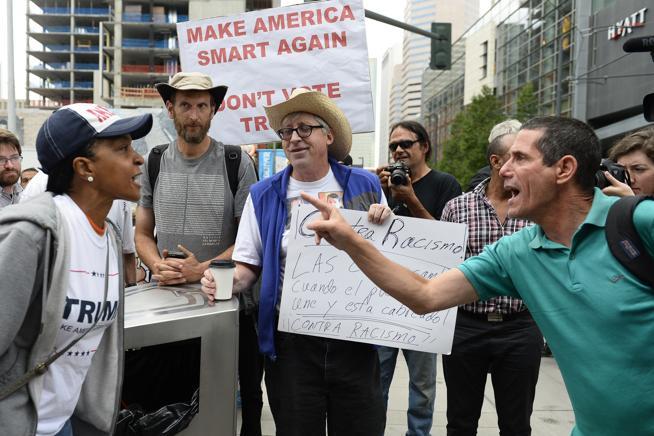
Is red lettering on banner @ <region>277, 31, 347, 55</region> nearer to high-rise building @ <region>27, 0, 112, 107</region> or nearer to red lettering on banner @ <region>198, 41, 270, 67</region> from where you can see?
red lettering on banner @ <region>198, 41, 270, 67</region>

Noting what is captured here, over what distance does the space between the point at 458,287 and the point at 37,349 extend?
1.39m

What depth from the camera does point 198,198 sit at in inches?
122

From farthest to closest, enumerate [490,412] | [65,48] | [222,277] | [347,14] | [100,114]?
1. [65,48]
2. [490,412]
3. [347,14]
4. [222,277]
5. [100,114]

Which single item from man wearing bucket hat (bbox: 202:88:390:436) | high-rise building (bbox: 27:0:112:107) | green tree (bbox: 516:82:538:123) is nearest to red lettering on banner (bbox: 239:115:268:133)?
man wearing bucket hat (bbox: 202:88:390:436)

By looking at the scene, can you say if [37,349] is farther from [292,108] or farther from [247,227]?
[292,108]

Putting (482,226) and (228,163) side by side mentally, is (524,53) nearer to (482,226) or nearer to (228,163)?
(482,226)

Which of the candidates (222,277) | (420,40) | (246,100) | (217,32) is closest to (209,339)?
(222,277)

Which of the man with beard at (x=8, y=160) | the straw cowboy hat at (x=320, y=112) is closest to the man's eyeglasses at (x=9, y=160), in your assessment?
the man with beard at (x=8, y=160)

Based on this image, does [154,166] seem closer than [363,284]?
No

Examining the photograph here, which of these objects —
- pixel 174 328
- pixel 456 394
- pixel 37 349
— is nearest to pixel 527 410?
pixel 456 394

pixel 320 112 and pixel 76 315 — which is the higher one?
pixel 320 112

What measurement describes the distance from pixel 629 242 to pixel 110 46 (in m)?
77.0

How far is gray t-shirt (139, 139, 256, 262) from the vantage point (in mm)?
3105

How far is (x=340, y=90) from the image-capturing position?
4.28 meters
